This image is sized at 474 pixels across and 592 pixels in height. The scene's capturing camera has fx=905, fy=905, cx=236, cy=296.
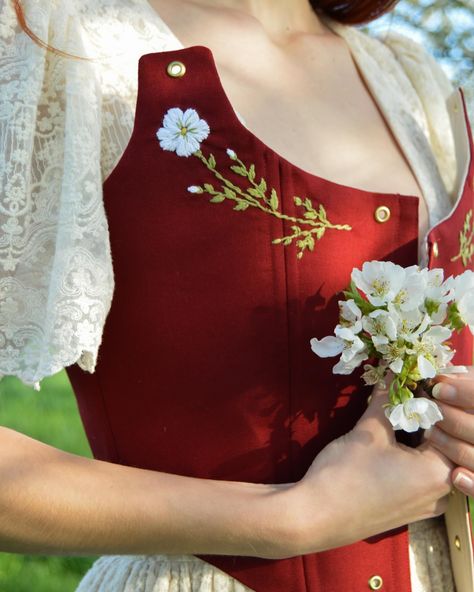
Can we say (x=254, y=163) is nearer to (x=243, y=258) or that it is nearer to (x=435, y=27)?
(x=243, y=258)

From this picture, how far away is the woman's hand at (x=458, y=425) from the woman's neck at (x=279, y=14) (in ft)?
2.45

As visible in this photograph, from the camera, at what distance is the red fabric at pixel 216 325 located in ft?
4.10

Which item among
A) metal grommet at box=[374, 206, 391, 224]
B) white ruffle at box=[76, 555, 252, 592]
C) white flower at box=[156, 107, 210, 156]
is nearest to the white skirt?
white ruffle at box=[76, 555, 252, 592]

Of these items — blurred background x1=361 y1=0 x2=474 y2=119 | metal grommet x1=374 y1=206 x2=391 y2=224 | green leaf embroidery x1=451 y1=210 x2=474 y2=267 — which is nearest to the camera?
metal grommet x1=374 y1=206 x2=391 y2=224

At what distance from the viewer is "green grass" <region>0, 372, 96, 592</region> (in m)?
2.85

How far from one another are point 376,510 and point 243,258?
386 mm

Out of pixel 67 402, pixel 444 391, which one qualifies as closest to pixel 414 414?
pixel 444 391

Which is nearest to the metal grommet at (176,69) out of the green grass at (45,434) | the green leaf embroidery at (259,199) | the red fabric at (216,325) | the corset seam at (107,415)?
the red fabric at (216,325)

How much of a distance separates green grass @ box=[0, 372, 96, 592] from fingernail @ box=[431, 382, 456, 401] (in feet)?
5.78

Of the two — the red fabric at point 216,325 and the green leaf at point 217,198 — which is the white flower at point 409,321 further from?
the green leaf at point 217,198

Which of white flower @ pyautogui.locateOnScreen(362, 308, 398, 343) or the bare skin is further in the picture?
the bare skin

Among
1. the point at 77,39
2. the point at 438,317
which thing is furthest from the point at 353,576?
the point at 77,39

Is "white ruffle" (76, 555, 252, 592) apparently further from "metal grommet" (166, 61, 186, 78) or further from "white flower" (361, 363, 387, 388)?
"metal grommet" (166, 61, 186, 78)

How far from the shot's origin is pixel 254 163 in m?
1.27
